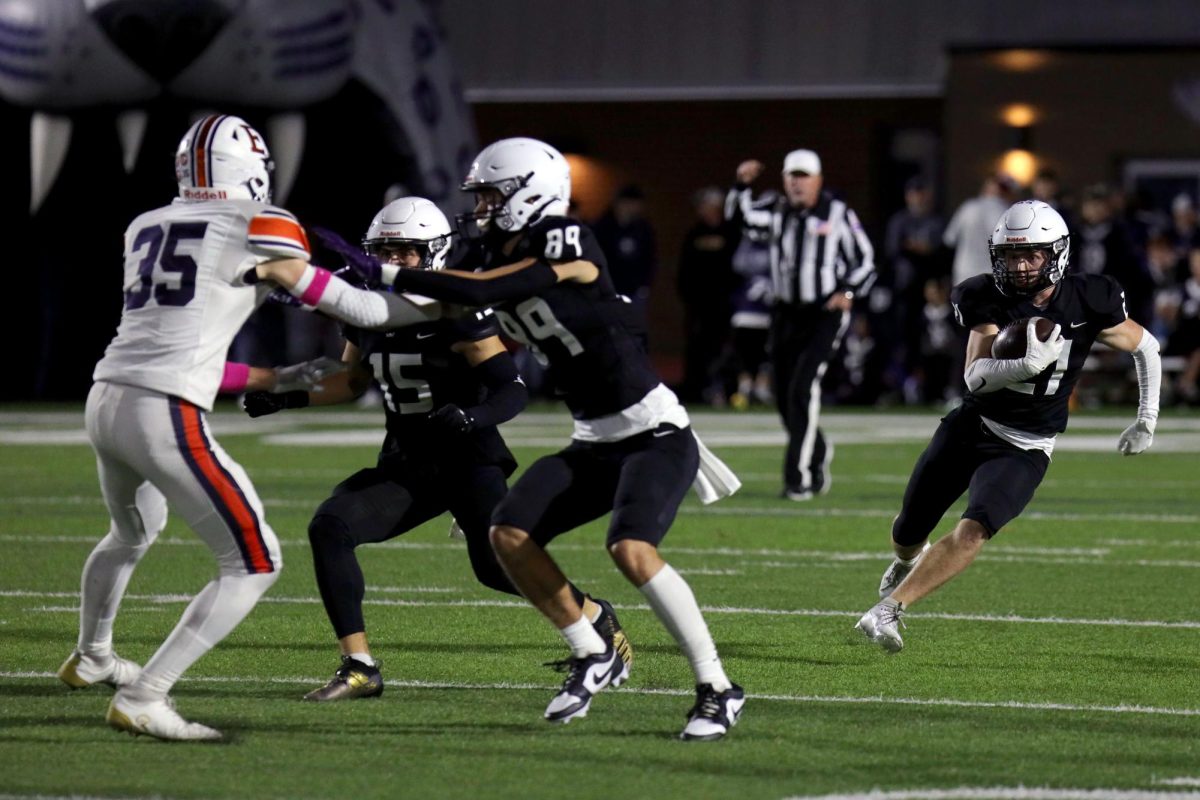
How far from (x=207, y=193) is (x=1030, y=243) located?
250 centimetres

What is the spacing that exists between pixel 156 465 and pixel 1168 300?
13865mm

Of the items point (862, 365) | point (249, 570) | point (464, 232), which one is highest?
point (464, 232)

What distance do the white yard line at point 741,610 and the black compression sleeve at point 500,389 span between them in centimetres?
155

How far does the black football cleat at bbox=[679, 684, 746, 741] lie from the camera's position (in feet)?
15.9

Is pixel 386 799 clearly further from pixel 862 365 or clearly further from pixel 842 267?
pixel 862 365

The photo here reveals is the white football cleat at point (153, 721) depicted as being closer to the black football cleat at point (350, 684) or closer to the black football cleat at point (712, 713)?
the black football cleat at point (350, 684)

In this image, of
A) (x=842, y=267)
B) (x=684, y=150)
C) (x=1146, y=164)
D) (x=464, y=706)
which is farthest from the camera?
(x=684, y=150)

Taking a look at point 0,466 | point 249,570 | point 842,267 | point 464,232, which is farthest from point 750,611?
point 0,466

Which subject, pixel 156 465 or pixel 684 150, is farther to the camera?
pixel 684 150

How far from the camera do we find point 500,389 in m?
5.74

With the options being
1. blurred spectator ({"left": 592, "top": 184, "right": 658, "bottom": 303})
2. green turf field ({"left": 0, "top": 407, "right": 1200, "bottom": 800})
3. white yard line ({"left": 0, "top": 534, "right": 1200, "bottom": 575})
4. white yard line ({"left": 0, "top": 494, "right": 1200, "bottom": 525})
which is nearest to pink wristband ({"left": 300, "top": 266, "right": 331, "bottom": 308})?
green turf field ({"left": 0, "top": 407, "right": 1200, "bottom": 800})

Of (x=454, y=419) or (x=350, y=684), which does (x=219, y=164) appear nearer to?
(x=454, y=419)

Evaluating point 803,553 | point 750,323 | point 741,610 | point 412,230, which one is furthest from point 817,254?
point 412,230

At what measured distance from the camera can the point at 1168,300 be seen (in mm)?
17531
